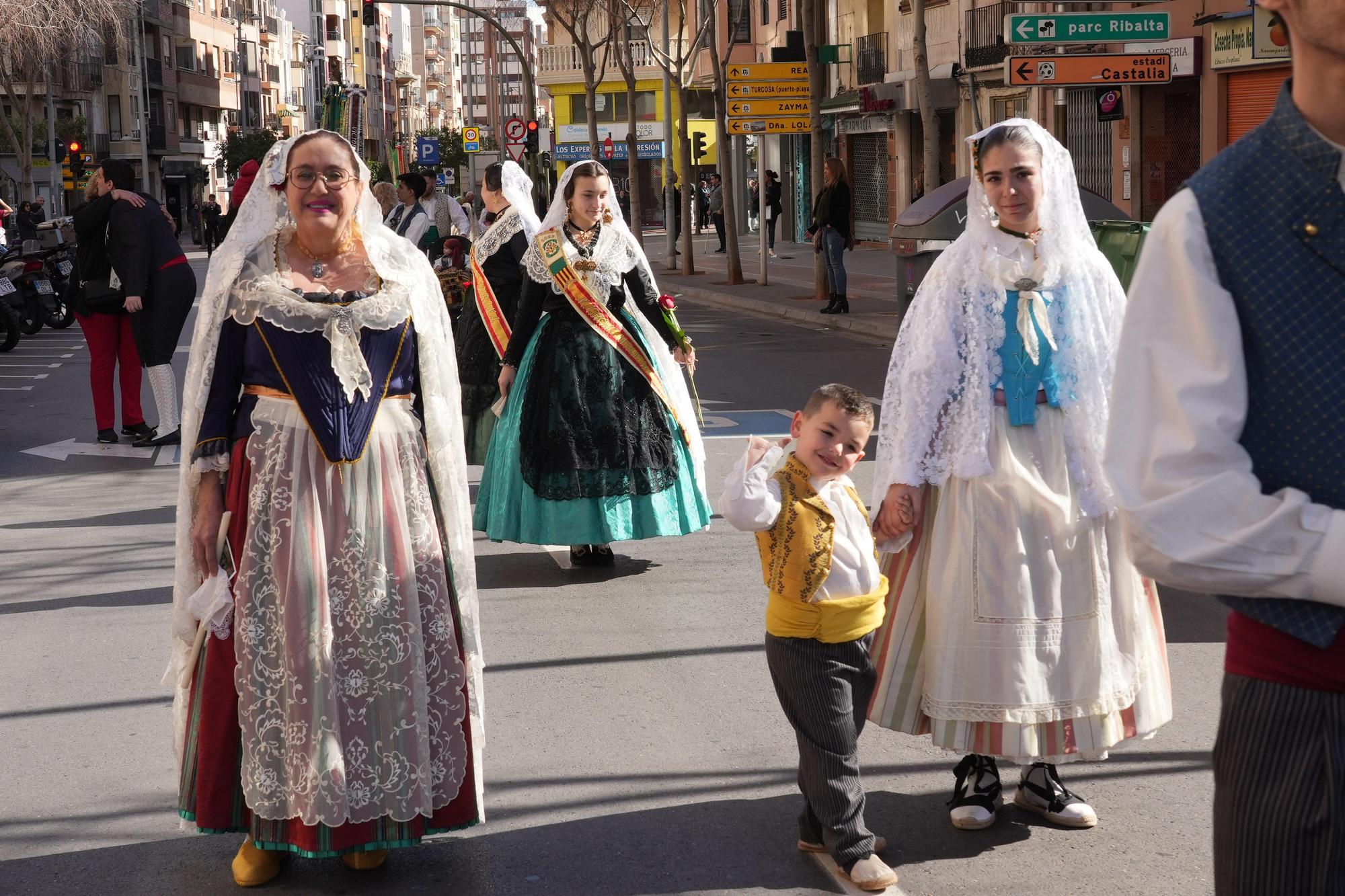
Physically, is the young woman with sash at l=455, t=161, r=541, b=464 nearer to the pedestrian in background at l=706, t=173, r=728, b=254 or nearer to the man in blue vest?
the man in blue vest

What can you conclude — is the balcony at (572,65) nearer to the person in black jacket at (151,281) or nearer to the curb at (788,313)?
the curb at (788,313)

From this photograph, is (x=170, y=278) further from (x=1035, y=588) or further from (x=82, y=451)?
(x=1035, y=588)

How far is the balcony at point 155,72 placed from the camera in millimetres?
82938

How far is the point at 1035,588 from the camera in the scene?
4164 millimetres

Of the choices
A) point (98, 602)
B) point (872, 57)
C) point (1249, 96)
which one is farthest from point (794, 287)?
point (98, 602)

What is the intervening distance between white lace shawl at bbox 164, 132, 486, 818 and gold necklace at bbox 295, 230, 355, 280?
0.05 m

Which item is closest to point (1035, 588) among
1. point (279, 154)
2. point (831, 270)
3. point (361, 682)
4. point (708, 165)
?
point (361, 682)

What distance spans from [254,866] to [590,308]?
3.97 meters

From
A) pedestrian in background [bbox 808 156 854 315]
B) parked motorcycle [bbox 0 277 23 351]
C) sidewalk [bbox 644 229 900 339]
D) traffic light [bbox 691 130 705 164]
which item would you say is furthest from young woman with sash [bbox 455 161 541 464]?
traffic light [bbox 691 130 705 164]

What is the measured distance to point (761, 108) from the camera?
25.6 m

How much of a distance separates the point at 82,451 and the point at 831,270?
470 inches

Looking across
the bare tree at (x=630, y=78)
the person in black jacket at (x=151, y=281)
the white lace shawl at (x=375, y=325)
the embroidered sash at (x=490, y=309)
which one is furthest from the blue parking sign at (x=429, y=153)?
the white lace shawl at (x=375, y=325)

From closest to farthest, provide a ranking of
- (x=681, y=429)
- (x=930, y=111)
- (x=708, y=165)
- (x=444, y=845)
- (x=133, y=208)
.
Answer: (x=444, y=845) < (x=681, y=429) < (x=133, y=208) < (x=930, y=111) < (x=708, y=165)

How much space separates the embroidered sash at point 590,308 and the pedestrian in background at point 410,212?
5.87 metres
